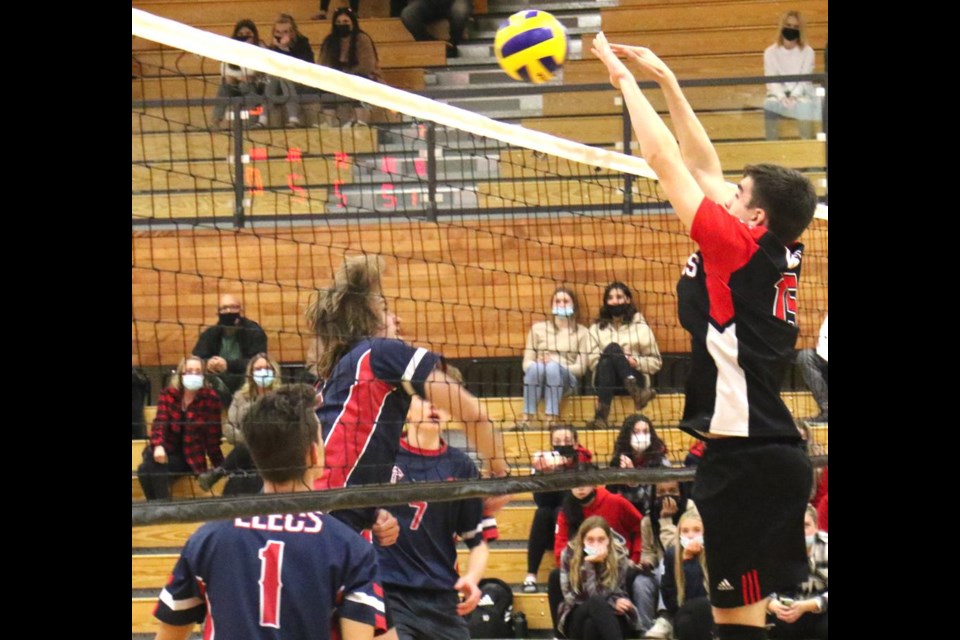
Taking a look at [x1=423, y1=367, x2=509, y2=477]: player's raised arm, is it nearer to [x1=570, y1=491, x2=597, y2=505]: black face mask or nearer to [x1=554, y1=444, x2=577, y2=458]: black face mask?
[x1=554, y1=444, x2=577, y2=458]: black face mask

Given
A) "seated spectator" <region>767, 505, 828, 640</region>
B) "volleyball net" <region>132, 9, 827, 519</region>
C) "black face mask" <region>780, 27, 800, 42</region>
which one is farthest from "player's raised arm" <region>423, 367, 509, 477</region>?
"black face mask" <region>780, 27, 800, 42</region>

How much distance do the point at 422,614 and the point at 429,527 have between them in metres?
0.37

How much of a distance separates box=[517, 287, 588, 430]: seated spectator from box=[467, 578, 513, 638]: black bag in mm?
1534

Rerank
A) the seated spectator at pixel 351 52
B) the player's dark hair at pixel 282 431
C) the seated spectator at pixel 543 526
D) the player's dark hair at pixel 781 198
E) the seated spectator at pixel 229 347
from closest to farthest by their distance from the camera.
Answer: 1. the player's dark hair at pixel 282 431
2. the player's dark hair at pixel 781 198
3. the seated spectator at pixel 543 526
4. the seated spectator at pixel 229 347
5. the seated spectator at pixel 351 52

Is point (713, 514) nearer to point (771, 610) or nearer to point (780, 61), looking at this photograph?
point (771, 610)

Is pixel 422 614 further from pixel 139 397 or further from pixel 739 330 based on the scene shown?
pixel 139 397

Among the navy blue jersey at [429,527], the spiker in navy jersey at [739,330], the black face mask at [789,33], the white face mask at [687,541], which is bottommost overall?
the white face mask at [687,541]

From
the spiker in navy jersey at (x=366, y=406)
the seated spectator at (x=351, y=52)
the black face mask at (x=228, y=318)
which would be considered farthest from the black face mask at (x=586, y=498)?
the seated spectator at (x=351, y=52)

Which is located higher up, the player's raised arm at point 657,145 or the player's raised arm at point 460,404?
the player's raised arm at point 657,145

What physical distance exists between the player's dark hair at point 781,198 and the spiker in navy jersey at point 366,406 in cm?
133

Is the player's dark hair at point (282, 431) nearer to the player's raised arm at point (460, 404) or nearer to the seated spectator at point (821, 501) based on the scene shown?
the player's raised arm at point (460, 404)

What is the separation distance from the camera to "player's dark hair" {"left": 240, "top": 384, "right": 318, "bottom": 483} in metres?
3.83

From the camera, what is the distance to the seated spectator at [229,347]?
9430 millimetres
